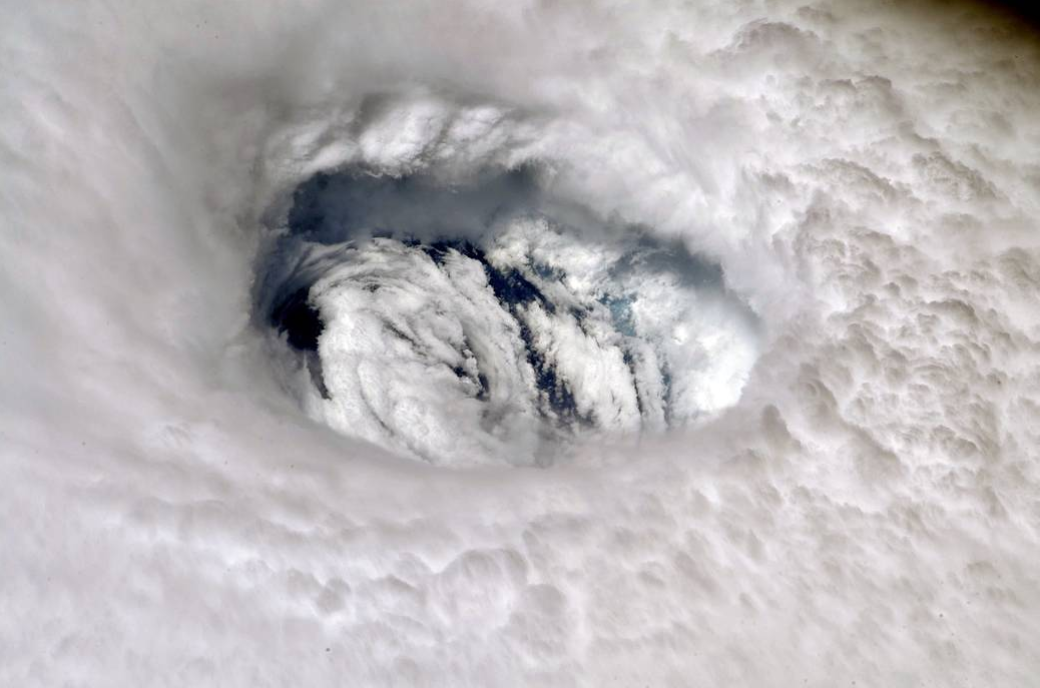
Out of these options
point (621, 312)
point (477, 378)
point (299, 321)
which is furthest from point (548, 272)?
point (299, 321)

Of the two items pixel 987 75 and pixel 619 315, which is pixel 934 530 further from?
pixel 619 315

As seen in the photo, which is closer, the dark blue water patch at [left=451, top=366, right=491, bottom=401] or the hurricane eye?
the hurricane eye

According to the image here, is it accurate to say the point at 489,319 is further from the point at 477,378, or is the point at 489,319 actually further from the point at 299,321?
the point at 299,321

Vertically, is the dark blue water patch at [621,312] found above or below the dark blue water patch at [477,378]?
above

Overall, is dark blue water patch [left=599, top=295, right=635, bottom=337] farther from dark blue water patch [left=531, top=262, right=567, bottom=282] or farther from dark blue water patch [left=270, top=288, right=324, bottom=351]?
dark blue water patch [left=270, top=288, right=324, bottom=351]

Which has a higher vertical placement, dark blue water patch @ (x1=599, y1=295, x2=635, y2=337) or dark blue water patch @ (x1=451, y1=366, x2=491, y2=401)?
dark blue water patch @ (x1=599, y1=295, x2=635, y2=337)

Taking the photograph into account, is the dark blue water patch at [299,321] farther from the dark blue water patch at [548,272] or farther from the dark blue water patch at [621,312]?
the dark blue water patch at [621,312]

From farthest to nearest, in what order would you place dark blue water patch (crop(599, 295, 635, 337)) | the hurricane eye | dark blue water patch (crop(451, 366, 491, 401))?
1. dark blue water patch (crop(451, 366, 491, 401))
2. dark blue water patch (crop(599, 295, 635, 337))
3. the hurricane eye

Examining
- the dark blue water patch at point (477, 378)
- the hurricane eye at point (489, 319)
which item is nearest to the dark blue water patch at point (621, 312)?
the hurricane eye at point (489, 319)

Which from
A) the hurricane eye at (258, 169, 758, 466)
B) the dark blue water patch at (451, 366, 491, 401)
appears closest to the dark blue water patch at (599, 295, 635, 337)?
the hurricane eye at (258, 169, 758, 466)
